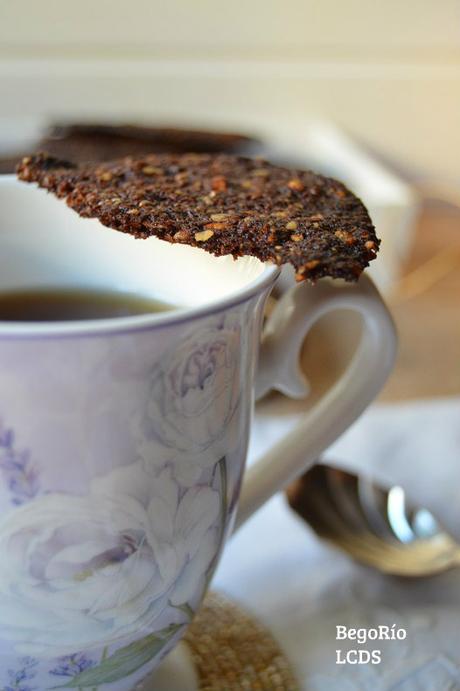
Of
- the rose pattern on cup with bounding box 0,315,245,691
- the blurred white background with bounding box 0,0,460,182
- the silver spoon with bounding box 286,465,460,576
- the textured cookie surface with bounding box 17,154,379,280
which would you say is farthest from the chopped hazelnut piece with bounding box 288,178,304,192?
the blurred white background with bounding box 0,0,460,182

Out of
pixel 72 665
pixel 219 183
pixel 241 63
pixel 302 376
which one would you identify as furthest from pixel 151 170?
pixel 241 63

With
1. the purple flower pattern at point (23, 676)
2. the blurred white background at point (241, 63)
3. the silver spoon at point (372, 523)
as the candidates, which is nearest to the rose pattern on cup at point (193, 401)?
the purple flower pattern at point (23, 676)

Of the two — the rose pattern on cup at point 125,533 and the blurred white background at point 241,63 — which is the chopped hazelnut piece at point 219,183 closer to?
the rose pattern on cup at point 125,533

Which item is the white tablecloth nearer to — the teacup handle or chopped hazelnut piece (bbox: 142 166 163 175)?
the teacup handle

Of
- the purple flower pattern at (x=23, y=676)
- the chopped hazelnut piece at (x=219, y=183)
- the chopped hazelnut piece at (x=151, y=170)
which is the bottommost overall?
the purple flower pattern at (x=23, y=676)

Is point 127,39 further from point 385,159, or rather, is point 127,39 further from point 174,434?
point 174,434

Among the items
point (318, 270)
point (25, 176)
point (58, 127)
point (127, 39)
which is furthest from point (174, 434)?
point (127, 39)
